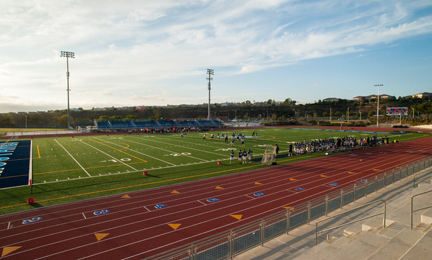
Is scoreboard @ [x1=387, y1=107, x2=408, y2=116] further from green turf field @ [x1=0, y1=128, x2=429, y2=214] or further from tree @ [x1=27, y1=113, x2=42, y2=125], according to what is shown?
tree @ [x1=27, y1=113, x2=42, y2=125]

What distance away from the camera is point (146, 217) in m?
10.4

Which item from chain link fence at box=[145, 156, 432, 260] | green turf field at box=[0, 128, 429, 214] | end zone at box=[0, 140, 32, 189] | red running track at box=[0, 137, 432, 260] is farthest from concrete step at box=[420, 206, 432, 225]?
end zone at box=[0, 140, 32, 189]

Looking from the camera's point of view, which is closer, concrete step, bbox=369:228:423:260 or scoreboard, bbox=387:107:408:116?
concrete step, bbox=369:228:423:260

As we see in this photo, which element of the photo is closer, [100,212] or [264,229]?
[264,229]

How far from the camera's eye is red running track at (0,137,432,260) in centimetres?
812

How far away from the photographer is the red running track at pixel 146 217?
8117 mm

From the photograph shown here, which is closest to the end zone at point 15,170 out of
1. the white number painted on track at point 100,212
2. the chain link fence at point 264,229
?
the white number painted on track at point 100,212

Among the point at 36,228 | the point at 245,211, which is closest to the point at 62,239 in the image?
the point at 36,228

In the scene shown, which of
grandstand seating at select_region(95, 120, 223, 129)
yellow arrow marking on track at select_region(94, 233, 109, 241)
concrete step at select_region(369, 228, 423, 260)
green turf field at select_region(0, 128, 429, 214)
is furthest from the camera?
grandstand seating at select_region(95, 120, 223, 129)

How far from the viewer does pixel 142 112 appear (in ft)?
508

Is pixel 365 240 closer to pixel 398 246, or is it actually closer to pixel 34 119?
pixel 398 246

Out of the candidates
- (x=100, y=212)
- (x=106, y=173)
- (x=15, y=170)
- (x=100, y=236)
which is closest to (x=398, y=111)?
(x=106, y=173)

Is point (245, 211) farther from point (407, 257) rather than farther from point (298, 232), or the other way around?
point (407, 257)

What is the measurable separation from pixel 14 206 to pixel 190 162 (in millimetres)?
12549
